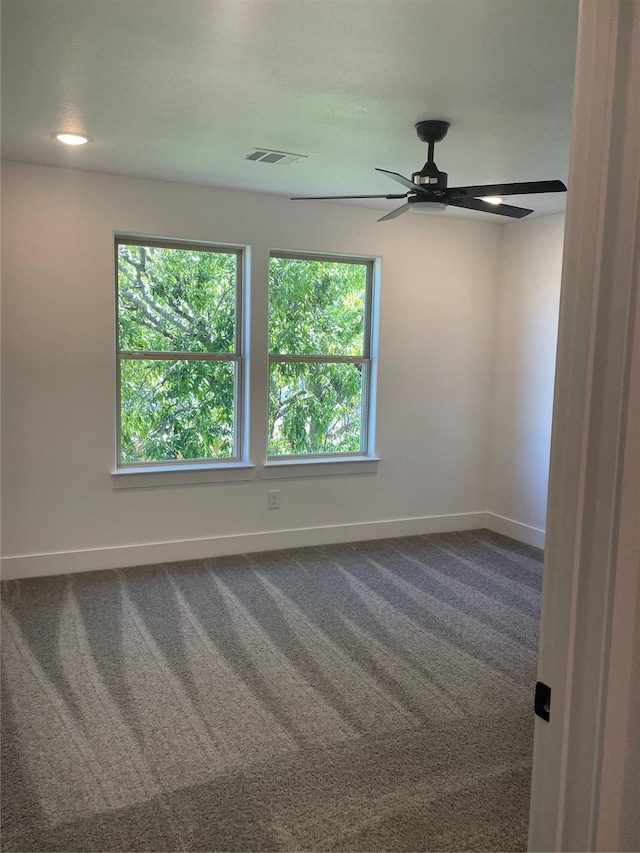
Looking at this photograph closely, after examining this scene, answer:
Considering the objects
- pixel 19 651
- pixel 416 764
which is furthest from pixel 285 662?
pixel 19 651

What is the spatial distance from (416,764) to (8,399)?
3.07 meters

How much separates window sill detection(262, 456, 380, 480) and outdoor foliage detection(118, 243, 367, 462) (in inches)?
5.1

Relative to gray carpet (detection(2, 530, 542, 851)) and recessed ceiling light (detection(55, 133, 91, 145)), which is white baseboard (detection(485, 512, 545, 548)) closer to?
gray carpet (detection(2, 530, 542, 851))

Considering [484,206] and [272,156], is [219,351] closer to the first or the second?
[272,156]

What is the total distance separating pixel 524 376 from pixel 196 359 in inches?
100

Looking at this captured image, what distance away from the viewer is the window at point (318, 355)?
4855mm

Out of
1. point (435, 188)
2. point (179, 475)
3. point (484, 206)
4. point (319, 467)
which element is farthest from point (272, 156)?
point (319, 467)

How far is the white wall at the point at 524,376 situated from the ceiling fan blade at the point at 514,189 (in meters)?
2.13

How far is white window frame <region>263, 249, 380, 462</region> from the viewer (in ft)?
15.9

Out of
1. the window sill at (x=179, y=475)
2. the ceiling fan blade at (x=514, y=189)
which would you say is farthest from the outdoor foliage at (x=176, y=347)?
the ceiling fan blade at (x=514, y=189)

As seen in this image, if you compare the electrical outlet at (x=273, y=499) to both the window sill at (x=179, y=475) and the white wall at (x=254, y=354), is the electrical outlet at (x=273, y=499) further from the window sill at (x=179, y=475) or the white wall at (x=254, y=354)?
the window sill at (x=179, y=475)

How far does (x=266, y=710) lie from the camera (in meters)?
2.75

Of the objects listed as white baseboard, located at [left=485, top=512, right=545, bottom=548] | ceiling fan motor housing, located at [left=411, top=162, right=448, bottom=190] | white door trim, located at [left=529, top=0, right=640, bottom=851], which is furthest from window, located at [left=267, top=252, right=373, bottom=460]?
white door trim, located at [left=529, top=0, right=640, bottom=851]

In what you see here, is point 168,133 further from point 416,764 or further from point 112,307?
point 416,764
